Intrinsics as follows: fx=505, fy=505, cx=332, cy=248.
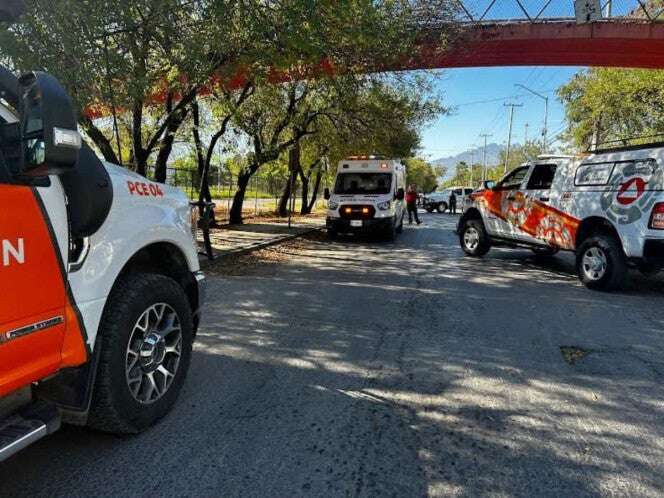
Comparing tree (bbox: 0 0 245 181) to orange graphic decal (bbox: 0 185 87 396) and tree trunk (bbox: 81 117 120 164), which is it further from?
orange graphic decal (bbox: 0 185 87 396)

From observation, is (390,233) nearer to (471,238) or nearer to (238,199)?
(471,238)

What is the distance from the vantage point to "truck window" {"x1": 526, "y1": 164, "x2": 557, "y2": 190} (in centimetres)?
962

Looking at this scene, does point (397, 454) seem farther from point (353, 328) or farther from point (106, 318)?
point (353, 328)

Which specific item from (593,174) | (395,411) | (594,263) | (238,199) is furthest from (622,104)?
(395,411)

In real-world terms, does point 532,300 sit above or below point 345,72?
below

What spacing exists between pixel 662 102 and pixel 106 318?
71.3 feet

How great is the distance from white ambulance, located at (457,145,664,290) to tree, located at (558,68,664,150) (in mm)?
8037

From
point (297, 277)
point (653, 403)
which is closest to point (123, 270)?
point (653, 403)

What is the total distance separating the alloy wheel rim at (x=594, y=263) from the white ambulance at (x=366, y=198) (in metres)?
7.12

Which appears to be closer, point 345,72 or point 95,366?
point 95,366

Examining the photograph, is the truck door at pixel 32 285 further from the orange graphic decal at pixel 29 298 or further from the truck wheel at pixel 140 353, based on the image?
the truck wheel at pixel 140 353

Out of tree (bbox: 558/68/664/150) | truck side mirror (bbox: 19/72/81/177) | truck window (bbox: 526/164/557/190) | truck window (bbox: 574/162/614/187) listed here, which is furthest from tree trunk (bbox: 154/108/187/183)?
tree (bbox: 558/68/664/150)

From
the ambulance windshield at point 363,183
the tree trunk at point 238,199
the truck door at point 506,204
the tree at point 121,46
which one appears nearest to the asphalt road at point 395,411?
the tree at point 121,46

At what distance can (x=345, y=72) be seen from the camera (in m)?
11.4
